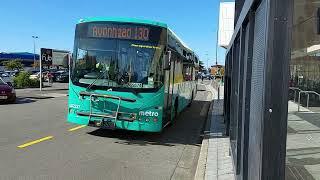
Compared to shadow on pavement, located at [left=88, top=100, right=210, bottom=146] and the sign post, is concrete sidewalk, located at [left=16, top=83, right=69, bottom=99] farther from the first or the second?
shadow on pavement, located at [left=88, top=100, right=210, bottom=146]

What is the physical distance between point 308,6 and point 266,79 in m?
0.56

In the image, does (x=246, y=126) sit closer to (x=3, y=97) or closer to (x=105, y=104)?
(x=105, y=104)

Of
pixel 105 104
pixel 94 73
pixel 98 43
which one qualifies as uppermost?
pixel 98 43

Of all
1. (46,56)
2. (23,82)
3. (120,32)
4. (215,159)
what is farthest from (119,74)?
(23,82)

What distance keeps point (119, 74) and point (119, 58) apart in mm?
412

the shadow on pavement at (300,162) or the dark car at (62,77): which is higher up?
the shadow on pavement at (300,162)

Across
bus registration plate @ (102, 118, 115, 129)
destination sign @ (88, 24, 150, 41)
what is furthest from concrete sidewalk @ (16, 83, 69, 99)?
bus registration plate @ (102, 118, 115, 129)

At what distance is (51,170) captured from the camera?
7797 millimetres

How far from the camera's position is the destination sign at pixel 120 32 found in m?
11.4

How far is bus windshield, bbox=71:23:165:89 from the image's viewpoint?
11336 mm

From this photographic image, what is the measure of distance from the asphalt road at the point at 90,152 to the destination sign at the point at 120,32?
266cm

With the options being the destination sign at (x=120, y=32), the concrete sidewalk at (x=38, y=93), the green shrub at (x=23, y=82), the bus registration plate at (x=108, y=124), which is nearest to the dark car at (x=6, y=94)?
the concrete sidewalk at (x=38, y=93)

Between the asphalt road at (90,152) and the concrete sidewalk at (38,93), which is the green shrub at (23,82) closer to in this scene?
the concrete sidewalk at (38,93)

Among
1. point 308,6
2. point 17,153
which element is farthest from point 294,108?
point 17,153
